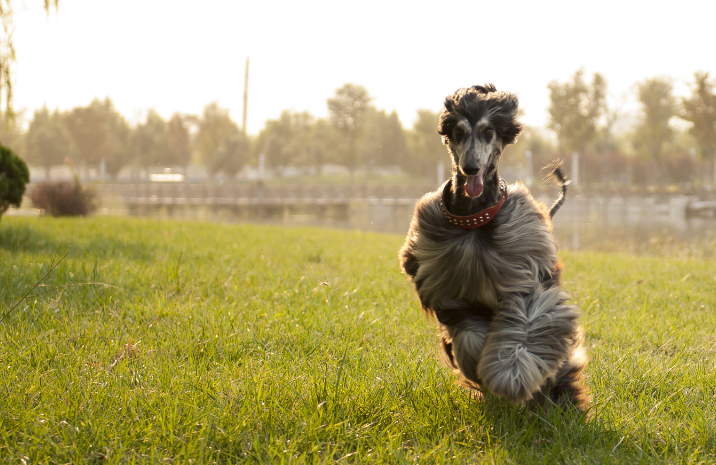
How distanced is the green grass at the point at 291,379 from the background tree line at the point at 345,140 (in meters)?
47.9

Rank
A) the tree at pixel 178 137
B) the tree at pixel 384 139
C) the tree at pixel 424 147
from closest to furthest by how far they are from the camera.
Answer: the tree at pixel 424 147 < the tree at pixel 384 139 < the tree at pixel 178 137

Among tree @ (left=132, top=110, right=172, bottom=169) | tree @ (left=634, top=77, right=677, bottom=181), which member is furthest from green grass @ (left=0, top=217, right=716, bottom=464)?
tree @ (left=132, top=110, right=172, bottom=169)

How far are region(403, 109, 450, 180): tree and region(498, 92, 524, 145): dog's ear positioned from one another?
55740 mm

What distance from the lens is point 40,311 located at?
12.9ft

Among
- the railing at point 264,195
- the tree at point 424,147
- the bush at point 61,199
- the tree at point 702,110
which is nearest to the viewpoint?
the bush at point 61,199

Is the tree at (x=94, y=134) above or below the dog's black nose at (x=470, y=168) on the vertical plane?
above

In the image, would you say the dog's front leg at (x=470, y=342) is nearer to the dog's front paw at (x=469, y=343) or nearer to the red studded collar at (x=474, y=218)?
the dog's front paw at (x=469, y=343)

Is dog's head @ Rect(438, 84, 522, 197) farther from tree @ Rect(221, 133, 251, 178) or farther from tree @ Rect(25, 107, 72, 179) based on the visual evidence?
tree @ Rect(25, 107, 72, 179)

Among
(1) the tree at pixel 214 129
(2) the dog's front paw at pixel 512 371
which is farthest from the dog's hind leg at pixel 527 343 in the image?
(1) the tree at pixel 214 129

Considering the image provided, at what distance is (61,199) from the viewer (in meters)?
15.4

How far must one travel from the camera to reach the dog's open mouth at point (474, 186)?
7.47 feet

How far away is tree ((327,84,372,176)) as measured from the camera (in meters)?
58.2

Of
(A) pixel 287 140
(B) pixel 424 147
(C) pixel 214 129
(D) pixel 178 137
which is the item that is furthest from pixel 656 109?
(D) pixel 178 137

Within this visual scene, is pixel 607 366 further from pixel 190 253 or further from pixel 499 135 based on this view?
pixel 190 253
